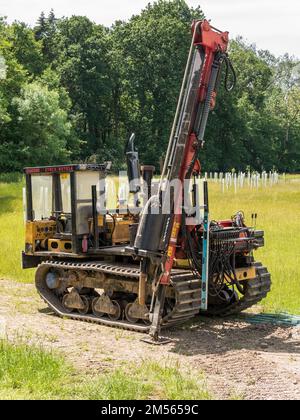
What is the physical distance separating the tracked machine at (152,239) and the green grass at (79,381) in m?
1.95

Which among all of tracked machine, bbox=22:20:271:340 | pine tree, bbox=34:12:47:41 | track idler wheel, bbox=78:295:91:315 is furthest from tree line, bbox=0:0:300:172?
track idler wheel, bbox=78:295:91:315

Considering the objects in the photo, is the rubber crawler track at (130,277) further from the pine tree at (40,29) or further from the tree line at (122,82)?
the pine tree at (40,29)

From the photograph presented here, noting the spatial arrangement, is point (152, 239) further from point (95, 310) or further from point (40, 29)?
point (40, 29)

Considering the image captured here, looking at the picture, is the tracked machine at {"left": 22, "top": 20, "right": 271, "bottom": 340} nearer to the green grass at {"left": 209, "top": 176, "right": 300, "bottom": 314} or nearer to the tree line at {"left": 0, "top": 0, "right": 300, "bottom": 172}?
the green grass at {"left": 209, "top": 176, "right": 300, "bottom": 314}

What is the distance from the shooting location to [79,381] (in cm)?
723

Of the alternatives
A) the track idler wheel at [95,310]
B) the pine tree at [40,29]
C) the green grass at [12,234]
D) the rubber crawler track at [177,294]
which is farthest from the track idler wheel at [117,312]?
the pine tree at [40,29]

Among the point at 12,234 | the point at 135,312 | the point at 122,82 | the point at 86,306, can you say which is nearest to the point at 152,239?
the point at 135,312

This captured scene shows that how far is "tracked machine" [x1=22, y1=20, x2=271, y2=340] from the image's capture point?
9469 mm

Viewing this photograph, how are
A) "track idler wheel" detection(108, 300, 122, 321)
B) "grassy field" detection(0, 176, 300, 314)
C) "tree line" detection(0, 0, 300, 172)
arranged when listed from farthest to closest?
"tree line" detection(0, 0, 300, 172)
"grassy field" detection(0, 176, 300, 314)
"track idler wheel" detection(108, 300, 122, 321)

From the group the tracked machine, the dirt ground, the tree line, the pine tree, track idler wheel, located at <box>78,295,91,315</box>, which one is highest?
the pine tree

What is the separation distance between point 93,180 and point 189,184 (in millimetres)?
2259

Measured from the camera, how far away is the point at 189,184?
971cm

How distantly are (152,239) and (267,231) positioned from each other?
11.7 m

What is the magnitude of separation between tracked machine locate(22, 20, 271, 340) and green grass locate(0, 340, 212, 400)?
6.40 ft
